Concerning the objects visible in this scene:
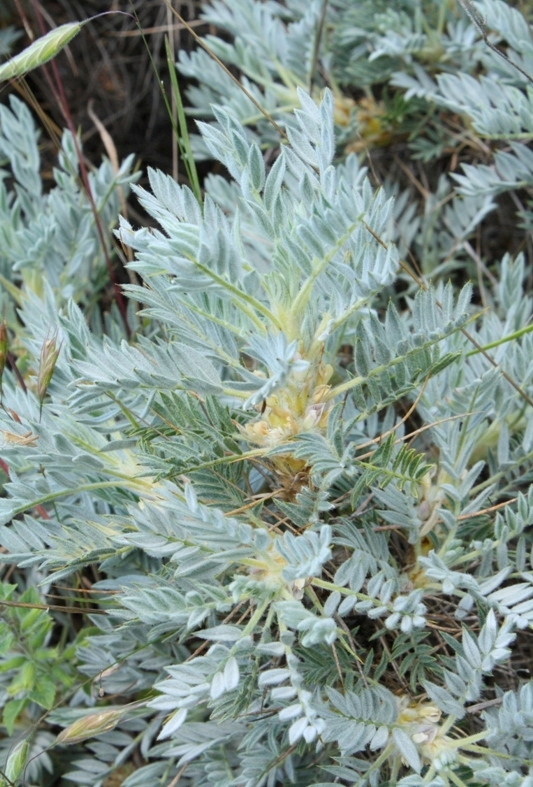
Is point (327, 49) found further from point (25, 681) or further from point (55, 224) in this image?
point (25, 681)

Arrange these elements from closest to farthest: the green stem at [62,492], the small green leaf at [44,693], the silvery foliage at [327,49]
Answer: the green stem at [62,492] < the small green leaf at [44,693] < the silvery foliage at [327,49]

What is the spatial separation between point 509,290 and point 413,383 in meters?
0.54

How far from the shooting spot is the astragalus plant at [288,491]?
0.94 meters

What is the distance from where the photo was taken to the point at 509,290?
1.46 m

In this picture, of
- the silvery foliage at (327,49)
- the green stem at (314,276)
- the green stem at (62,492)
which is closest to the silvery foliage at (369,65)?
the silvery foliage at (327,49)

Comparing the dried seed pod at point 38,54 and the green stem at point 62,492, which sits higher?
the dried seed pod at point 38,54

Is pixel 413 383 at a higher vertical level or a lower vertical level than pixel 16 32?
lower

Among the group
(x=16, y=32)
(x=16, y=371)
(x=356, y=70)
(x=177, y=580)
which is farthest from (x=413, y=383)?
(x=16, y=32)

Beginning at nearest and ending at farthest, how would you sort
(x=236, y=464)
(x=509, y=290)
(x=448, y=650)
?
(x=236, y=464) → (x=448, y=650) → (x=509, y=290)

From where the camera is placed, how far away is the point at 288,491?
1.13 metres

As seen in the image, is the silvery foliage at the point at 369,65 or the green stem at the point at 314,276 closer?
the green stem at the point at 314,276

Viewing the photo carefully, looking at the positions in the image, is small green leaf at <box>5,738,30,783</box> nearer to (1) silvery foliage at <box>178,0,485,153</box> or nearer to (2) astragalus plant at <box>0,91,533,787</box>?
(2) astragalus plant at <box>0,91,533,787</box>

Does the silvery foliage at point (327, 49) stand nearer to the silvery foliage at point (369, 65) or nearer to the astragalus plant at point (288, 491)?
the silvery foliage at point (369, 65)

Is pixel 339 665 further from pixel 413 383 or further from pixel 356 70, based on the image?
pixel 356 70
